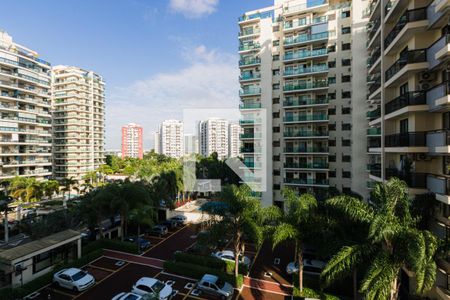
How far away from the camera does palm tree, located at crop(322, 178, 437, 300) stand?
355 inches

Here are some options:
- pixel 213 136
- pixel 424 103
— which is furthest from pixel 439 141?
pixel 213 136

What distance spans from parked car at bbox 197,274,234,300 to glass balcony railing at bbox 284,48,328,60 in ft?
91.6

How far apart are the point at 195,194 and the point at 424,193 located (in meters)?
40.3

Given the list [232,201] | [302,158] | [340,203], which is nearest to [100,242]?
[232,201]

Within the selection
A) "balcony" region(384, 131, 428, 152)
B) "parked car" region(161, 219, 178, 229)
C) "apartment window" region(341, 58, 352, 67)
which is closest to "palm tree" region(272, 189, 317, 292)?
"balcony" region(384, 131, 428, 152)

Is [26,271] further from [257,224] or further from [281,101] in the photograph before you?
[281,101]

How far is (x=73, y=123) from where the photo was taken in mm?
60500

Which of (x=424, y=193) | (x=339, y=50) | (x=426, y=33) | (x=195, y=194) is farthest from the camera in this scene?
(x=195, y=194)

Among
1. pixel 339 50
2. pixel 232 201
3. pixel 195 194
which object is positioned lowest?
pixel 195 194

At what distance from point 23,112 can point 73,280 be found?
4586 cm

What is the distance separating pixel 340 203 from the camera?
12016mm

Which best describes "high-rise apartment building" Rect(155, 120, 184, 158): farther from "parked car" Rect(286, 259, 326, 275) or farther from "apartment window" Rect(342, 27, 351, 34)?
"parked car" Rect(286, 259, 326, 275)

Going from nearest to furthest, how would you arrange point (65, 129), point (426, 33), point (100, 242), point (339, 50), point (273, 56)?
1. point (426, 33)
2. point (100, 242)
3. point (339, 50)
4. point (273, 56)
5. point (65, 129)

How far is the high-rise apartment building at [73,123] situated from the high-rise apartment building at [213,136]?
5997 cm
